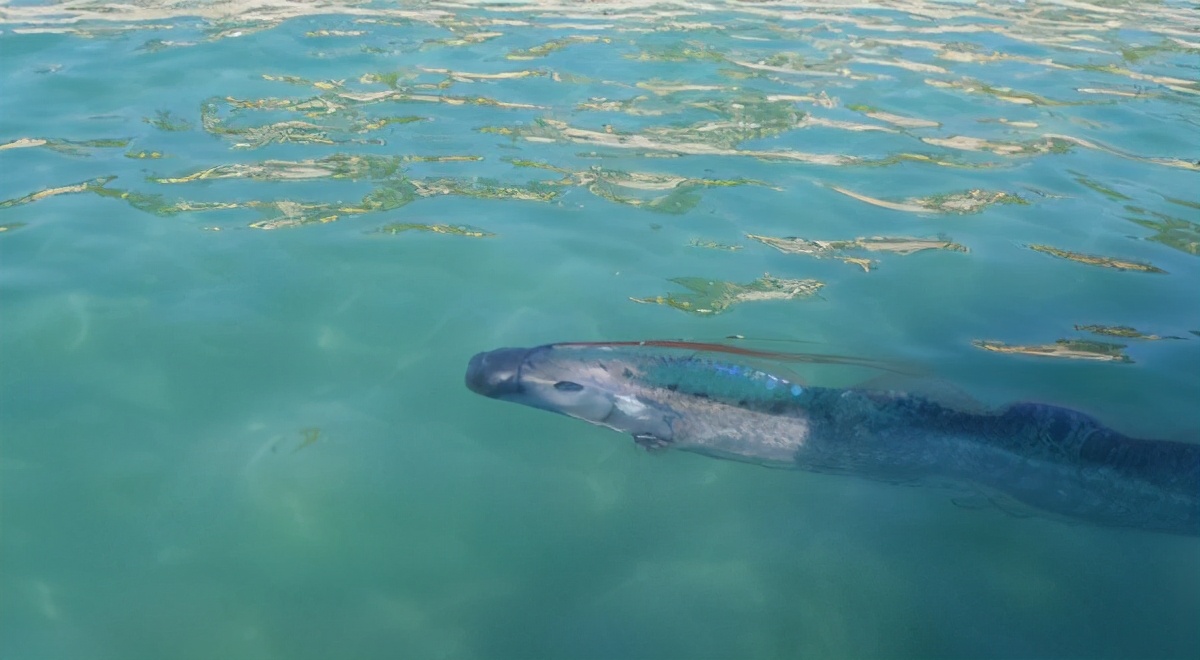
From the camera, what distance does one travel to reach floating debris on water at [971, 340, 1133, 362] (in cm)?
468

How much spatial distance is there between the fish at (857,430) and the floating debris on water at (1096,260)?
2.07m

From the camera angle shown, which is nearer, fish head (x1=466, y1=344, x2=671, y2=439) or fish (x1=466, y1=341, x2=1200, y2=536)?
fish (x1=466, y1=341, x2=1200, y2=536)

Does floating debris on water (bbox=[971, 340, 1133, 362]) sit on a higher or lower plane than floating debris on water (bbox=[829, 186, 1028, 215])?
lower

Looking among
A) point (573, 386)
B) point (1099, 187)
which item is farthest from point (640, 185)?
point (1099, 187)

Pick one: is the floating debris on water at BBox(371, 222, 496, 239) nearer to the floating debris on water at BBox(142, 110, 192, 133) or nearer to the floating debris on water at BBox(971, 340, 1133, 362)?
the floating debris on water at BBox(142, 110, 192, 133)

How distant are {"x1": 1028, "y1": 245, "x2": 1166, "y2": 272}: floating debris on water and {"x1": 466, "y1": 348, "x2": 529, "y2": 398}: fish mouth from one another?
3490 mm

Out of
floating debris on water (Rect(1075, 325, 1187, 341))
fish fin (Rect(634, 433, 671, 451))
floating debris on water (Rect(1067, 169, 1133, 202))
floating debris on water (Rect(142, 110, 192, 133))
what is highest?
floating debris on water (Rect(1067, 169, 1133, 202))

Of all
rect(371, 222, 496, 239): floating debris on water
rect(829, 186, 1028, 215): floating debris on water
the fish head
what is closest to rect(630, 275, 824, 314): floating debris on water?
the fish head

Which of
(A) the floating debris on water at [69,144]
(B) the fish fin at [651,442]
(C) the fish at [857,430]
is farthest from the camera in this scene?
(A) the floating debris on water at [69,144]

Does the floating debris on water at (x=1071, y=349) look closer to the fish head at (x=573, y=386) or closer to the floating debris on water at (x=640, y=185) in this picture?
the fish head at (x=573, y=386)

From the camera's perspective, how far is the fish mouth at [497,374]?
4258 millimetres

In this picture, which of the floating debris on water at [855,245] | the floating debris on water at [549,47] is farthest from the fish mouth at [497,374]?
the floating debris on water at [549,47]

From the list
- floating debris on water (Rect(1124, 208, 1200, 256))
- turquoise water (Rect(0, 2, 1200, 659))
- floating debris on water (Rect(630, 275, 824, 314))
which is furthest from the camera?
floating debris on water (Rect(1124, 208, 1200, 256))

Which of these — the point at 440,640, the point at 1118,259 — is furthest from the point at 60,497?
the point at 1118,259
